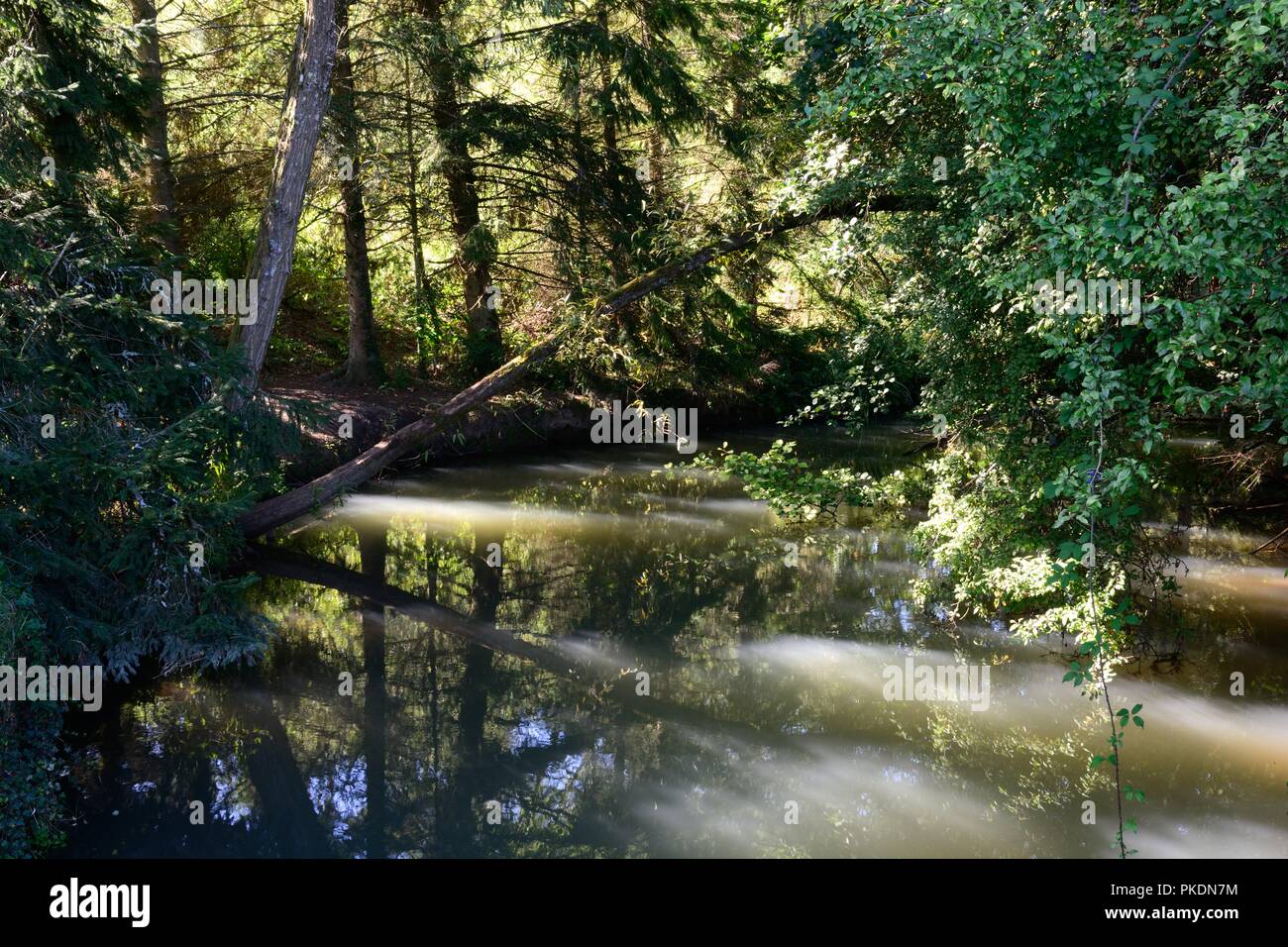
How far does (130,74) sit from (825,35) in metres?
5.97

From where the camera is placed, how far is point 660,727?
22.0ft

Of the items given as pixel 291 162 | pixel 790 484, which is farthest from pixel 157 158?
pixel 790 484

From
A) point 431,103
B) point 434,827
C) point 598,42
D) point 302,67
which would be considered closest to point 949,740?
point 434,827

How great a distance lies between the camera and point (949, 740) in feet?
21.5

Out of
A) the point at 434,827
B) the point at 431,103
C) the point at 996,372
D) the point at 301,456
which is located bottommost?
the point at 434,827

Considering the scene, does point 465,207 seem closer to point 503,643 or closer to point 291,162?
point 291,162

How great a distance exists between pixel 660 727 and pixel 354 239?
413 inches

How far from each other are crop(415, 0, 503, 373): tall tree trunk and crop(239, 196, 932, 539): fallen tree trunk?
109 inches

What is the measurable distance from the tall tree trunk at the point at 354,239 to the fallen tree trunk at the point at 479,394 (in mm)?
4152

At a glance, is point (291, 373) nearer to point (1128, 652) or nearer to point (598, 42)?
point (598, 42)

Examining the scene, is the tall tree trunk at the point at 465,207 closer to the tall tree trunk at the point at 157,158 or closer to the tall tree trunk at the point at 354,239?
the tall tree trunk at the point at 354,239

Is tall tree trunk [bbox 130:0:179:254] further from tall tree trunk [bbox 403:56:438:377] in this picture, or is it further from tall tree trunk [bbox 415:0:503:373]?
tall tree trunk [bbox 415:0:503:373]

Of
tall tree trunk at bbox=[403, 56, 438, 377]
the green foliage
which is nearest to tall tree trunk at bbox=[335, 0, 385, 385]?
tall tree trunk at bbox=[403, 56, 438, 377]

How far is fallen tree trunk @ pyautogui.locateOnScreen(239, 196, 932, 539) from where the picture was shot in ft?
32.4
